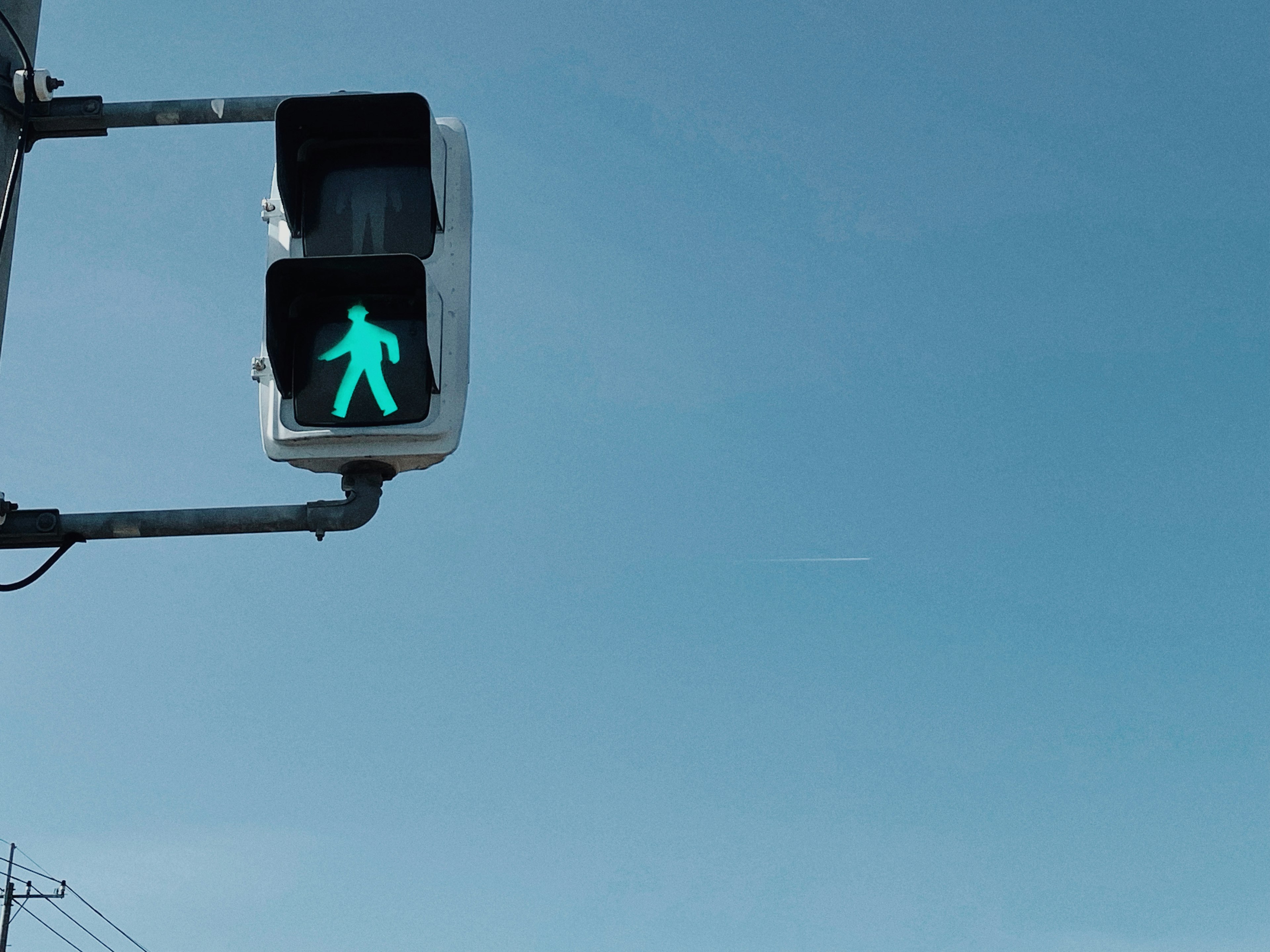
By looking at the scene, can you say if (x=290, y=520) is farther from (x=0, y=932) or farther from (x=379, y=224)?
(x=0, y=932)

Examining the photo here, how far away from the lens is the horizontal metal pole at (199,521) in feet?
12.4

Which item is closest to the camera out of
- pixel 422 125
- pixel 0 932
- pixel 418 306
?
pixel 418 306

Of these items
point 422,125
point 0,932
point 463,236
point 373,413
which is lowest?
point 373,413

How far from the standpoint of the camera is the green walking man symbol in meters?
3.77

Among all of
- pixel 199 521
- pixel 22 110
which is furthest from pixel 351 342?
pixel 22 110

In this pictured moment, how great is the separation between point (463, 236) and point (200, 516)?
0.96 meters

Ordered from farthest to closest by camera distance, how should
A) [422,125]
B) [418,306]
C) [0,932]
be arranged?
1. [0,932]
2. [422,125]
3. [418,306]

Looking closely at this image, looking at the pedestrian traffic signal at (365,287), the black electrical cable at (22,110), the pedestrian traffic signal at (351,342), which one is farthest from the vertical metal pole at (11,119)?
the pedestrian traffic signal at (351,342)

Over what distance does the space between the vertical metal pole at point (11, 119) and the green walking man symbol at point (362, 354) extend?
3.16 feet

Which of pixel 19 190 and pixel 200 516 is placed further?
pixel 19 190

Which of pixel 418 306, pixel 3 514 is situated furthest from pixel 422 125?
pixel 3 514

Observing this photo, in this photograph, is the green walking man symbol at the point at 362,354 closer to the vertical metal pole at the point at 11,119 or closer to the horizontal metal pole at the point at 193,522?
the horizontal metal pole at the point at 193,522

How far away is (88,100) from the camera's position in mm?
4219

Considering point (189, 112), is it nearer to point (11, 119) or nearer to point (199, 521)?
point (11, 119)
